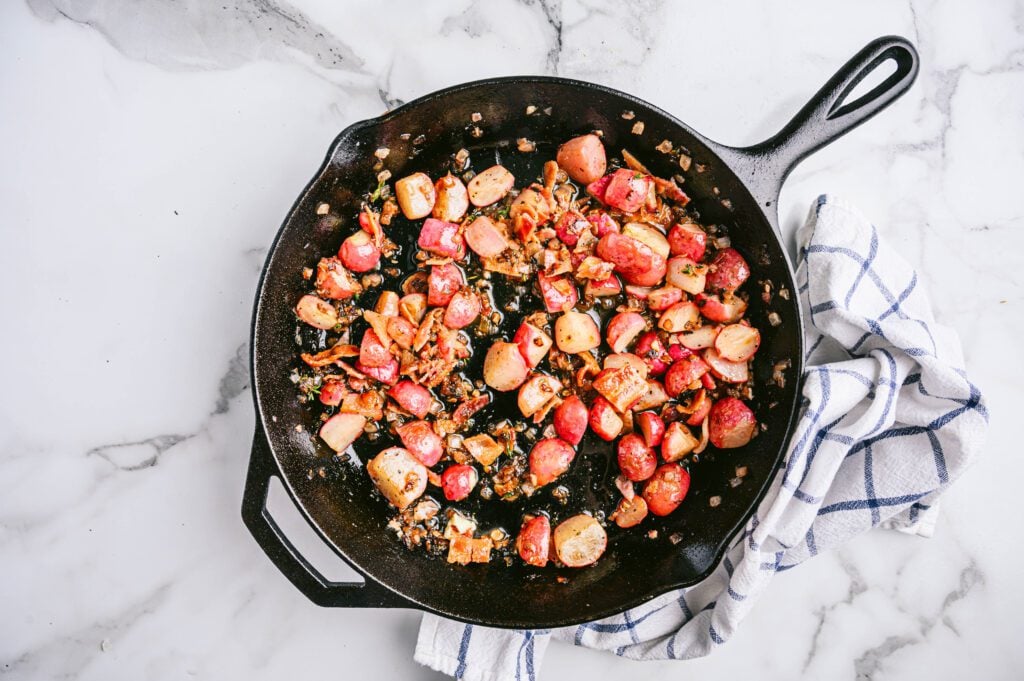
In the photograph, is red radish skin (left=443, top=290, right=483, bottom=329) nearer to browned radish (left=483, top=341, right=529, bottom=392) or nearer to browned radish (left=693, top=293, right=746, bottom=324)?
browned radish (left=483, top=341, right=529, bottom=392)

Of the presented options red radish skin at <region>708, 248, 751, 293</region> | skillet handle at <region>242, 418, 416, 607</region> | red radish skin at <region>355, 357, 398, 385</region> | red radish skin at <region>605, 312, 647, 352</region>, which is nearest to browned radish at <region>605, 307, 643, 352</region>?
red radish skin at <region>605, 312, 647, 352</region>

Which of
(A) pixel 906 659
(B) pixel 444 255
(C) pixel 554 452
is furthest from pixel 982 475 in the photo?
(B) pixel 444 255

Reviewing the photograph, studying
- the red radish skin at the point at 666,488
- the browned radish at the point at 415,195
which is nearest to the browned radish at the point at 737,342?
the red radish skin at the point at 666,488

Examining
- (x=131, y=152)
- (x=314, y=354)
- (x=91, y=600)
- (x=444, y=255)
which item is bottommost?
(x=91, y=600)

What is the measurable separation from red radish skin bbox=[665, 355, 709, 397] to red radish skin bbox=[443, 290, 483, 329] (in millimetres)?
531

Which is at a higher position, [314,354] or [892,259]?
[892,259]

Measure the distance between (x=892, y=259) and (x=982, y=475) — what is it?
2.23 feet

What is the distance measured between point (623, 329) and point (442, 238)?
52cm

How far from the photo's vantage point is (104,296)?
6.33ft

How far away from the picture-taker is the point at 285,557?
1.64 m

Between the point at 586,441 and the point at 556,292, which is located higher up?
the point at 556,292

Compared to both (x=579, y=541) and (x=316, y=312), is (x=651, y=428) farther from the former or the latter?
(x=316, y=312)

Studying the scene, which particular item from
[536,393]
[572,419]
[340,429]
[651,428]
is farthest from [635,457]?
[340,429]

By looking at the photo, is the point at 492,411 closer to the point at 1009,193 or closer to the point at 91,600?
the point at 91,600
